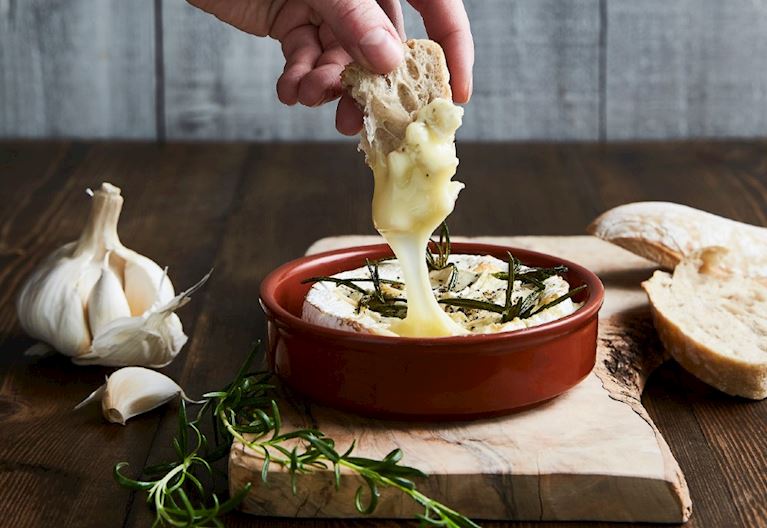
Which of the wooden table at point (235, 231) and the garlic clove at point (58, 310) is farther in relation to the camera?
the garlic clove at point (58, 310)

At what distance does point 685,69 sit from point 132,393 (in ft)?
9.19

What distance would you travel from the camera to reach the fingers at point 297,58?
203 centimetres

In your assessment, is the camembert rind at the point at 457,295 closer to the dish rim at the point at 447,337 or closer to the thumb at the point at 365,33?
the dish rim at the point at 447,337

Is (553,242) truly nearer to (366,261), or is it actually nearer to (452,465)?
(366,261)

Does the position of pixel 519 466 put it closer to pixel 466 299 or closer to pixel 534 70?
pixel 466 299

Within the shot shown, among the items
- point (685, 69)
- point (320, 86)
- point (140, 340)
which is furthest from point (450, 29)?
point (685, 69)

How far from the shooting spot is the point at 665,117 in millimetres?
4164

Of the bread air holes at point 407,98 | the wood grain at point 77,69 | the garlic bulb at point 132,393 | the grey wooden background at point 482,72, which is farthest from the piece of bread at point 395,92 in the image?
the wood grain at point 77,69

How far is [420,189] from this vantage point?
1.68 metres

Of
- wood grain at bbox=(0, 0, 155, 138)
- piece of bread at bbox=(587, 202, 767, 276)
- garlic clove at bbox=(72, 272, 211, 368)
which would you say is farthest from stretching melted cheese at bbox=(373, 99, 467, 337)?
wood grain at bbox=(0, 0, 155, 138)

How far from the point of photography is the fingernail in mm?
1705

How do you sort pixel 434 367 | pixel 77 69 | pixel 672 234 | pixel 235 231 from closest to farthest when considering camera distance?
pixel 434 367 < pixel 672 234 < pixel 235 231 < pixel 77 69

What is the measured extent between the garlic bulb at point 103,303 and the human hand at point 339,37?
1.26 ft

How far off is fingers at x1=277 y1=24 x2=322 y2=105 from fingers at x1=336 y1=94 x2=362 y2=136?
0.50 ft
